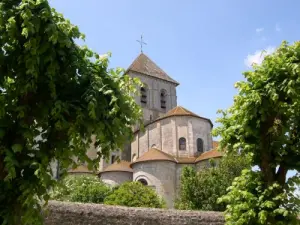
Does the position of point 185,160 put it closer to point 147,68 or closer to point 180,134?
point 180,134

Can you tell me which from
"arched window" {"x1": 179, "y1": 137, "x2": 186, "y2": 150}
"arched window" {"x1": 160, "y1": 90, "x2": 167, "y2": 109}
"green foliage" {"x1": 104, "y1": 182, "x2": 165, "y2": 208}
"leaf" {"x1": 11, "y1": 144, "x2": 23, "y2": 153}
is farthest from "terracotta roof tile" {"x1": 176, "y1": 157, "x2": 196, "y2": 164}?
"leaf" {"x1": 11, "y1": 144, "x2": 23, "y2": 153}

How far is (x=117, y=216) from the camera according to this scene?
11.5 m

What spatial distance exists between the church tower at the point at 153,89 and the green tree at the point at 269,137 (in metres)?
42.2

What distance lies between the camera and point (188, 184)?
88.0 feet

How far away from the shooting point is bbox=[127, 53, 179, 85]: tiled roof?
53612 mm

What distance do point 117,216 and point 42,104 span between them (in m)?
6.70

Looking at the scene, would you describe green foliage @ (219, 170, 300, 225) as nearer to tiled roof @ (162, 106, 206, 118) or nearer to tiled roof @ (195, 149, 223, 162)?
tiled roof @ (195, 149, 223, 162)

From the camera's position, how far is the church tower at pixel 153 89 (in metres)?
51.8

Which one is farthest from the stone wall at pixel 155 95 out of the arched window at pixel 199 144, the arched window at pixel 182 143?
the arched window at pixel 199 144

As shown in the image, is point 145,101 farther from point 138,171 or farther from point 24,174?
point 24,174

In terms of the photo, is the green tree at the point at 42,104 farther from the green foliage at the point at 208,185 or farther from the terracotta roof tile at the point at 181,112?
the terracotta roof tile at the point at 181,112

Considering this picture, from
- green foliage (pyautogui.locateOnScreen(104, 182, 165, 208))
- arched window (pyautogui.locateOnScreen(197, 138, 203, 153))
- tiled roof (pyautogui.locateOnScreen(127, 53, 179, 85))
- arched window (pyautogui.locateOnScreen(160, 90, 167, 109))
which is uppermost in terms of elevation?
tiled roof (pyautogui.locateOnScreen(127, 53, 179, 85))

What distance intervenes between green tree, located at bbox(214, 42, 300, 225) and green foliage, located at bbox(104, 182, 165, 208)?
55.6 feet

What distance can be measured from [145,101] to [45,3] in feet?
153
